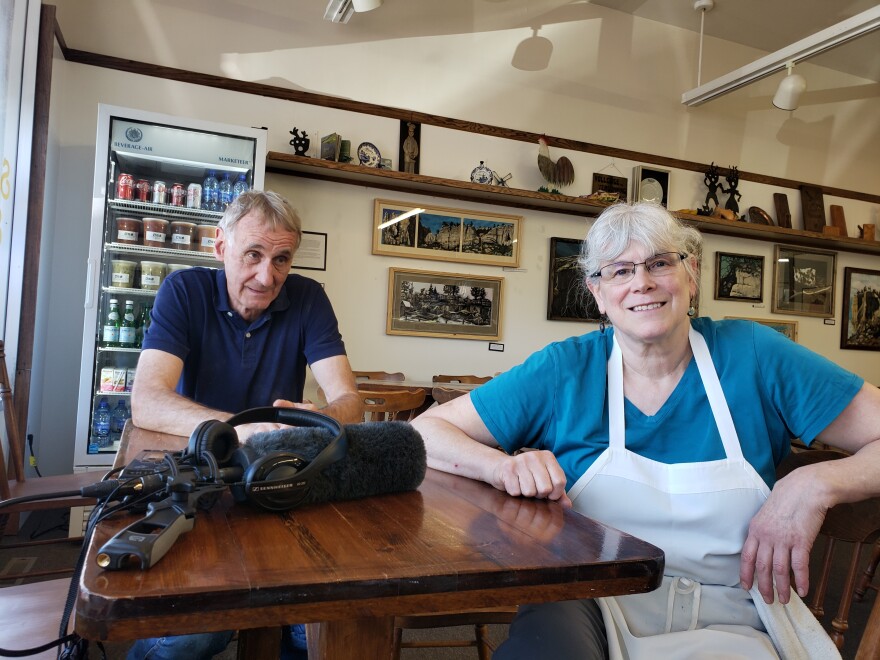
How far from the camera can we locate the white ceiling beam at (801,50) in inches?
161

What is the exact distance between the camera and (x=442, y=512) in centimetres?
86

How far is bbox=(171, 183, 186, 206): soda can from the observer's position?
3.90 metres

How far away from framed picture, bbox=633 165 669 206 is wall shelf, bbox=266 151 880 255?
1.38ft

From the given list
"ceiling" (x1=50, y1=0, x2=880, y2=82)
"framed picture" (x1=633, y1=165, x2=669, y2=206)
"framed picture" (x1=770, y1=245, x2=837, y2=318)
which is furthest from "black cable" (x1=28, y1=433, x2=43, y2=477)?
"framed picture" (x1=770, y1=245, x2=837, y2=318)

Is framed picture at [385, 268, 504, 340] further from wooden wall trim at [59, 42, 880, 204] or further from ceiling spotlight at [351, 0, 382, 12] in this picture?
ceiling spotlight at [351, 0, 382, 12]

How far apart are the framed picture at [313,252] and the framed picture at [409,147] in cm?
87

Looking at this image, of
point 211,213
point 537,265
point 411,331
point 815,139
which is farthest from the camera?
point 815,139

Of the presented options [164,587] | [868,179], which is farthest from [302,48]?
[868,179]

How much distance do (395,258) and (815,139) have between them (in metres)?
4.95

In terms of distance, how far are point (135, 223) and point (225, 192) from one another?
60cm

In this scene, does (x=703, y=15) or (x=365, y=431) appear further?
(x=703, y=15)

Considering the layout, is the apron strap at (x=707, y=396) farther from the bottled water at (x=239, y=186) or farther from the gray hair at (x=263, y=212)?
the bottled water at (x=239, y=186)

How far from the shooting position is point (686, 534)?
1.21m

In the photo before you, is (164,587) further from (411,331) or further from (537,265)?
(537,265)
